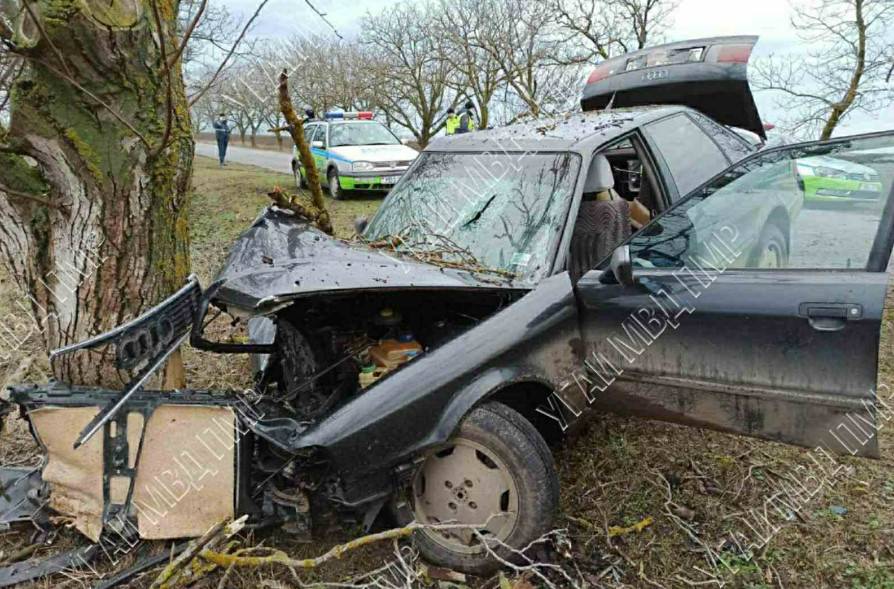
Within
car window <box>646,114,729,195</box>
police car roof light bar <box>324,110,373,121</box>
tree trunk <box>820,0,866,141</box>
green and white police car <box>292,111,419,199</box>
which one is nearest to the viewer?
car window <box>646,114,729,195</box>

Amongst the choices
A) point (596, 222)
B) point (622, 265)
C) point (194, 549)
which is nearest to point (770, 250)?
point (622, 265)

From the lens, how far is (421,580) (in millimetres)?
2459

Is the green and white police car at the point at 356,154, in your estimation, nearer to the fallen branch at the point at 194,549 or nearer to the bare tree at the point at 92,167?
the bare tree at the point at 92,167

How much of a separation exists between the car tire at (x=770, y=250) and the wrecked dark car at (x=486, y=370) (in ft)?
0.03

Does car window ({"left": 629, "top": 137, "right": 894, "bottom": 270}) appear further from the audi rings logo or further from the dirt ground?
the audi rings logo

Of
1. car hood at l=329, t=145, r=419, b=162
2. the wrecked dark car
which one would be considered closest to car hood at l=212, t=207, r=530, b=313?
the wrecked dark car

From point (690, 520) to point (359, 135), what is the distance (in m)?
11.0

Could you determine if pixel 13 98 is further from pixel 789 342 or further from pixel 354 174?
pixel 354 174

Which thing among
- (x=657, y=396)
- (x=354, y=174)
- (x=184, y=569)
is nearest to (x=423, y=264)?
(x=657, y=396)

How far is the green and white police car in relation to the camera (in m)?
11.3

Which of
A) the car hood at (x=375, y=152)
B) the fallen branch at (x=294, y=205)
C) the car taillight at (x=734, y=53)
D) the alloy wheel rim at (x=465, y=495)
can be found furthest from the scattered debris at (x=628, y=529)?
the car hood at (x=375, y=152)

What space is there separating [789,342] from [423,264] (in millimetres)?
1501

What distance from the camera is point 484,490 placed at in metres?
2.45

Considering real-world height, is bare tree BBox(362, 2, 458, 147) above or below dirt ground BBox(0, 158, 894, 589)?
above
